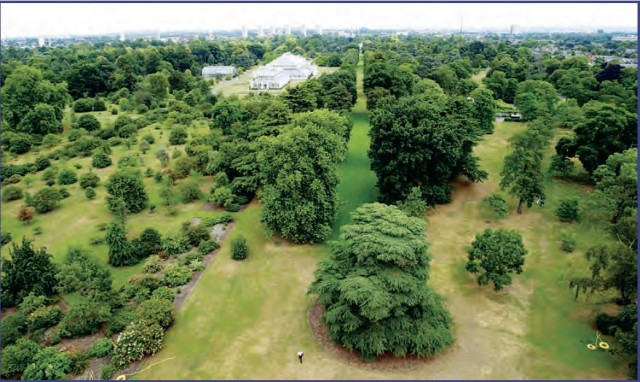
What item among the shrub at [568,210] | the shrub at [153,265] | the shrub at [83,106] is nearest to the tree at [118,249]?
the shrub at [153,265]

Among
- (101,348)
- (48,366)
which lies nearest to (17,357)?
(48,366)

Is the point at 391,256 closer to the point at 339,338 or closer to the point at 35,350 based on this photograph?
the point at 339,338

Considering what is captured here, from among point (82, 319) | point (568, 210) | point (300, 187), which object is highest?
point (300, 187)

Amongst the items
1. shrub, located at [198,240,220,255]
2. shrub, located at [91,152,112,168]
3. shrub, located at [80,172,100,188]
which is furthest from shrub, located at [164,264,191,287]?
shrub, located at [91,152,112,168]

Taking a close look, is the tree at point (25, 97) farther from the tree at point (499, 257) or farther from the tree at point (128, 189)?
the tree at point (499, 257)

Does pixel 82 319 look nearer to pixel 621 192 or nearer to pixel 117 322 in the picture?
pixel 117 322
